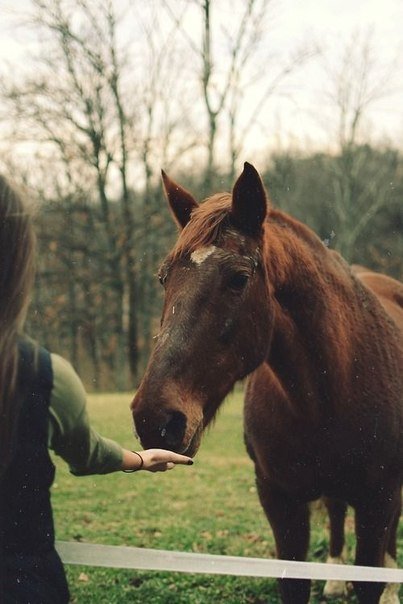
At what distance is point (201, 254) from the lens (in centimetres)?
294

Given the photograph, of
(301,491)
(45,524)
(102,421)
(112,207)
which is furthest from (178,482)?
(112,207)

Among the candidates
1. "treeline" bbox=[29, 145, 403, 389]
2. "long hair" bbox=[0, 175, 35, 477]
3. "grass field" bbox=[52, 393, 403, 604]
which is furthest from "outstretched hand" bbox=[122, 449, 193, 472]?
"treeline" bbox=[29, 145, 403, 389]

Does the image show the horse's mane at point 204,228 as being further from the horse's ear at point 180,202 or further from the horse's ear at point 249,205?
the horse's ear at point 180,202

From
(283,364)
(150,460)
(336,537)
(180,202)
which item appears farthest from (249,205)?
(336,537)

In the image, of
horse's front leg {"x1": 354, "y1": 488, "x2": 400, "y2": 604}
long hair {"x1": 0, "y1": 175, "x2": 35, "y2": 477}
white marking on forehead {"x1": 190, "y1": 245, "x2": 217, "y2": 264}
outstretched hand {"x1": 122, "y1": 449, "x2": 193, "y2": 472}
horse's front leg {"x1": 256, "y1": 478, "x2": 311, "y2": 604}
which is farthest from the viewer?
horse's front leg {"x1": 256, "y1": 478, "x2": 311, "y2": 604}

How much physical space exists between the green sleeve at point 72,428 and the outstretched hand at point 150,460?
4.7 inches

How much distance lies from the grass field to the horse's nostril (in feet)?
2.59

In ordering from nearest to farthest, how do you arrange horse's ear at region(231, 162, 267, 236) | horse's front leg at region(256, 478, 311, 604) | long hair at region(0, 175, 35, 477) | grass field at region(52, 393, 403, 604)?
long hair at region(0, 175, 35, 477)
horse's ear at region(231, 162, 267, 236)
horse's front leg at region(256, 478, 311, 604)
grass field at region(52, 393, 403, 604)

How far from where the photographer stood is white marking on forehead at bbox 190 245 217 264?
2.93m

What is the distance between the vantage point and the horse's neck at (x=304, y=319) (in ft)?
10.9

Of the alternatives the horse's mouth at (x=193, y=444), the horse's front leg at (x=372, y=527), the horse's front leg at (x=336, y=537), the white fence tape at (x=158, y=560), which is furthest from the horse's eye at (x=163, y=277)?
the horse's front leg at (x=336, y=537)

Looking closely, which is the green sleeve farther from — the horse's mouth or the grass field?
the grass field

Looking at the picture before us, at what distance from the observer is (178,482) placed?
895cm

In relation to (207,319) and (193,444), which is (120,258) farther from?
(193,444)
